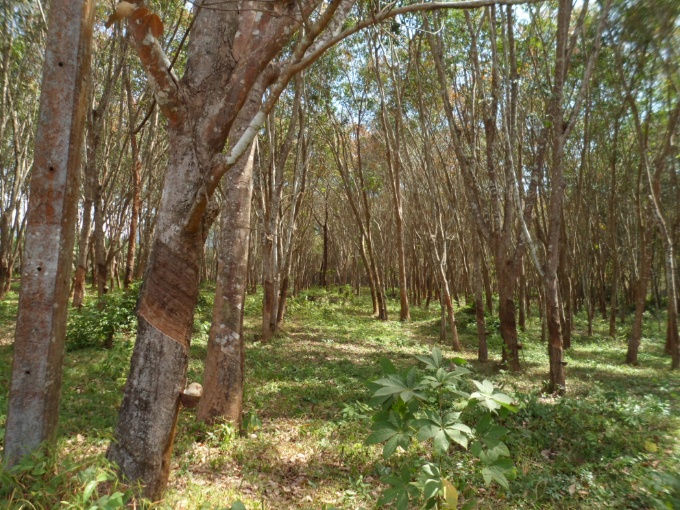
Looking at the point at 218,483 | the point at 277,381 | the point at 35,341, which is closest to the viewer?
the point at 35,341

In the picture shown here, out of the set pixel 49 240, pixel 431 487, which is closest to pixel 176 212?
pixel 49 240

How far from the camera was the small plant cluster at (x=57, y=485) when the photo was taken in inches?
85.0

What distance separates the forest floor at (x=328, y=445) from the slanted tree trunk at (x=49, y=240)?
310mm

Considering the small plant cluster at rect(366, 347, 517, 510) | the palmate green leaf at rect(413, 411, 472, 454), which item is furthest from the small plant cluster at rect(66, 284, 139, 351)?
the palmate green leaf at rect(413, 411, 472, 454)

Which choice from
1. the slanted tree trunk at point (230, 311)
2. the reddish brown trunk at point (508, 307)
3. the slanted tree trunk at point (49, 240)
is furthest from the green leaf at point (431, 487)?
the reddish brown trunk at point (508, 307)

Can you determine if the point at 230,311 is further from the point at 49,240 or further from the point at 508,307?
the point at 508,307

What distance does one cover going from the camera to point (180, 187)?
2809mm

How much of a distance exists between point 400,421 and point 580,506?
236cm

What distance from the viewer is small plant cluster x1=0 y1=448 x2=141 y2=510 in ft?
7.08

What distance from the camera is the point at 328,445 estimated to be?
464 centimetres

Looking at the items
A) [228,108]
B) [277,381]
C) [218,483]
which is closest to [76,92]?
[228,108]

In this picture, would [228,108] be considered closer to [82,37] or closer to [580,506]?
[82,37]

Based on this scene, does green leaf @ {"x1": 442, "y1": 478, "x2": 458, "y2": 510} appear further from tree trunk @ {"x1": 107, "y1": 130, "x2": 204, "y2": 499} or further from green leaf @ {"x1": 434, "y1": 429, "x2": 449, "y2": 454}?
tree trunk @ {"x1": 107, "y1": 130, "x2": 204, "y2": 499}

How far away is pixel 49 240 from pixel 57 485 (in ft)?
4.60
